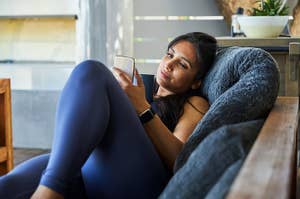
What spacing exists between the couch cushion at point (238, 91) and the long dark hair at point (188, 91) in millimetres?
80

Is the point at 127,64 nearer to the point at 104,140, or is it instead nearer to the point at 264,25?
the point at 104,140

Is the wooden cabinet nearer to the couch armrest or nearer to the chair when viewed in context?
the couch armrest

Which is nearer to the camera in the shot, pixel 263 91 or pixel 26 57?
pixel 263 91

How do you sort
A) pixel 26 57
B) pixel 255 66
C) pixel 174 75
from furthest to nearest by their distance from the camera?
pixel 26 57 < pixel 174 75 < pixel 255 66

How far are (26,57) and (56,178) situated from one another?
2.74m

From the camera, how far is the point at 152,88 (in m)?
1.85

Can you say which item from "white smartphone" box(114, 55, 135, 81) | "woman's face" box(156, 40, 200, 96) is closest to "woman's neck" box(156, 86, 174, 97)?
"woman's face" box(156, 40, 200, 96)

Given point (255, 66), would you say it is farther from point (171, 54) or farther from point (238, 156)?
point (238, 156)

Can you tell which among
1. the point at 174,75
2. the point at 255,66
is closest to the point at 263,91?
the point at 255,66

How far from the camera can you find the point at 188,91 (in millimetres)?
1706

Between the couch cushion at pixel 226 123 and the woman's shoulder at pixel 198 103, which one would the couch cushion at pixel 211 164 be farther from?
the woman's shoulder at pixel 198 103

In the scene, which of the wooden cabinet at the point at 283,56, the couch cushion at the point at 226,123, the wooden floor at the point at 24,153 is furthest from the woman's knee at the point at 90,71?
the wooden floor at the point at 24,153

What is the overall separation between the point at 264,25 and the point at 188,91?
72 cm

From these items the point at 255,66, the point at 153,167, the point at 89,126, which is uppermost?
the point at 255,66
